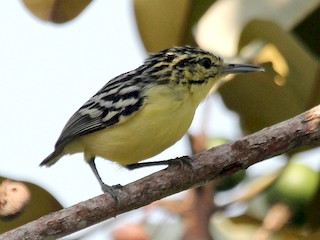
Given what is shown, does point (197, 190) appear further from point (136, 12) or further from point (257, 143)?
point (136, 12)

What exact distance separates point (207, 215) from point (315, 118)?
1.67 feet

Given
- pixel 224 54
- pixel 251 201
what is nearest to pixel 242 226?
pixel 251 201

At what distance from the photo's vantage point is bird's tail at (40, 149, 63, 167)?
10.6ft

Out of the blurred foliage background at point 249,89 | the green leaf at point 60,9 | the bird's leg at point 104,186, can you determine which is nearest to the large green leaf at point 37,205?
the blurred foliage background at point 249,89

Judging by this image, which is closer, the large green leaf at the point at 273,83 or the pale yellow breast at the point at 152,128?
the pale yellow breast at the point at 152,128

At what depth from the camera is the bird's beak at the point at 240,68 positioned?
3076 millimetres

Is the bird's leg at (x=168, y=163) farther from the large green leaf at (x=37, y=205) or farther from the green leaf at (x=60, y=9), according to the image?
the green leaf at (x=60, y=9)

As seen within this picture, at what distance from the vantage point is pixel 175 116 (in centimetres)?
292

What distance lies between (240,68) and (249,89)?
147 mm

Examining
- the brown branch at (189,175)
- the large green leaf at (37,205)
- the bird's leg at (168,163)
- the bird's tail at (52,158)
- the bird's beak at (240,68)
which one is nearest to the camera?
the brown branch at (189,175)

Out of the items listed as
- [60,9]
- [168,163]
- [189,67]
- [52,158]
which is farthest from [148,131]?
[60,9]

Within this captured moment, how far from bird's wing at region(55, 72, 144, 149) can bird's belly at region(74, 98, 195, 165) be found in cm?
3

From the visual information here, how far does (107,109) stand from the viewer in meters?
3.03

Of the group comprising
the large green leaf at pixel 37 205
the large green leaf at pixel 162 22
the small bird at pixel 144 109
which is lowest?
the large green leaf at pixel 37 205
